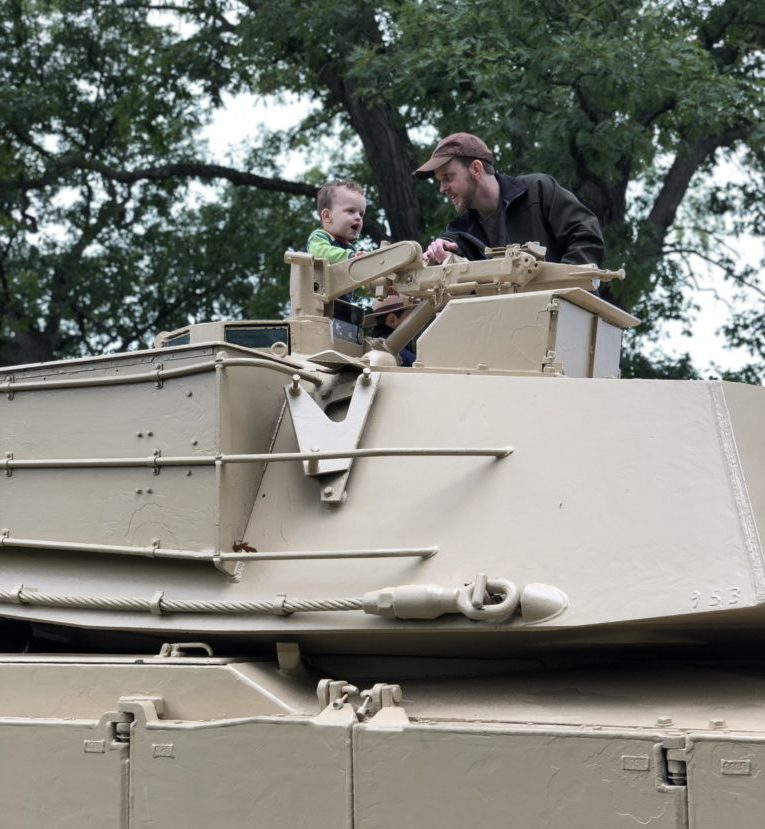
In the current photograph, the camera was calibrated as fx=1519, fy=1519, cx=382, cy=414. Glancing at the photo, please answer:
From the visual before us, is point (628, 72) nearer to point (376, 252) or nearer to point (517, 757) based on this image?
point (376, 252)

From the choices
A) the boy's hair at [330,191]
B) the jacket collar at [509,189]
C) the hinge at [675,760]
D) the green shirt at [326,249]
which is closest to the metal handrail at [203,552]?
the hinge at [675,760]

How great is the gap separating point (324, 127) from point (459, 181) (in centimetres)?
1251

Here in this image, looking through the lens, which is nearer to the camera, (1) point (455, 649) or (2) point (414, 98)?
(1) point (455, 649)

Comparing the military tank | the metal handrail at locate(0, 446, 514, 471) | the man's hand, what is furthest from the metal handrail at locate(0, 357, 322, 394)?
the man's hand

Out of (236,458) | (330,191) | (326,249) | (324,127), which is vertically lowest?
(236,458)

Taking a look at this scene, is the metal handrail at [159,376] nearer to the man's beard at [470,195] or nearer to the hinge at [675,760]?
the man's beard at [470,195]

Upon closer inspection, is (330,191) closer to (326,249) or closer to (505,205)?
(326,249)

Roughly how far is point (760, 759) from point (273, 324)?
318 centimetres

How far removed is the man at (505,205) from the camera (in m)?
7.35

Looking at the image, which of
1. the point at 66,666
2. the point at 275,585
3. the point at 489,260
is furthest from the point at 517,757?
the point at 489,260

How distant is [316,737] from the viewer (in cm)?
509

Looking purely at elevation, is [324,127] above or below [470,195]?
above

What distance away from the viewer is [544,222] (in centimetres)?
743

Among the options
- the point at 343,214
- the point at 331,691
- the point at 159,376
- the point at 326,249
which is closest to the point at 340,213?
the point at 343,214
